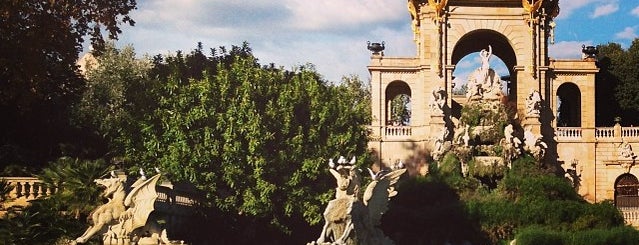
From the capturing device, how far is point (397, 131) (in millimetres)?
58000

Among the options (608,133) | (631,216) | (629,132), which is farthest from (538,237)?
(629,132)

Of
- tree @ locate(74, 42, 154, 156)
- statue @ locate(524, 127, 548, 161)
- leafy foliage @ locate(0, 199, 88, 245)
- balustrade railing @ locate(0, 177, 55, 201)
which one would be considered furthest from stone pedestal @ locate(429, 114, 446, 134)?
leafy foliage @ locate(0, 199, 88, 245)

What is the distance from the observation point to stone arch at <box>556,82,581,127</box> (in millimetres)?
61156

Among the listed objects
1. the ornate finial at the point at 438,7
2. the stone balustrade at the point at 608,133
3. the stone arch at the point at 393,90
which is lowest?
the stone balustrade at the point at 608,133

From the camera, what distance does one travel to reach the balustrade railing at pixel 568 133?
58250 mm

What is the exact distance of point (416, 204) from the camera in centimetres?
4747

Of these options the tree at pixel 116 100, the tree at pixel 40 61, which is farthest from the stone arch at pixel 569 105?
the tree at pixel 40 61

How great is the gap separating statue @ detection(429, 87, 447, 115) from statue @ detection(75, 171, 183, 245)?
2608cm

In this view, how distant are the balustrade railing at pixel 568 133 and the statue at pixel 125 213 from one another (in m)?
30.7

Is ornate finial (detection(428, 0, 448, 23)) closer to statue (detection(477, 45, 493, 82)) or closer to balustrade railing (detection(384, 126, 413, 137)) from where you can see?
statue (detection(477, 45, 493, 82))

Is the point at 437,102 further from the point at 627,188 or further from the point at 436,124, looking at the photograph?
the point at 627,188

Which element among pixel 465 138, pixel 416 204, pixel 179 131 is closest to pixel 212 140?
pixel 179 131

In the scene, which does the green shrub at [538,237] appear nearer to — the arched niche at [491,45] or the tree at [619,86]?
the arched niche at [491,45]

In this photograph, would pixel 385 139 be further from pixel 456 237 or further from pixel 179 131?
pixel 179 131
